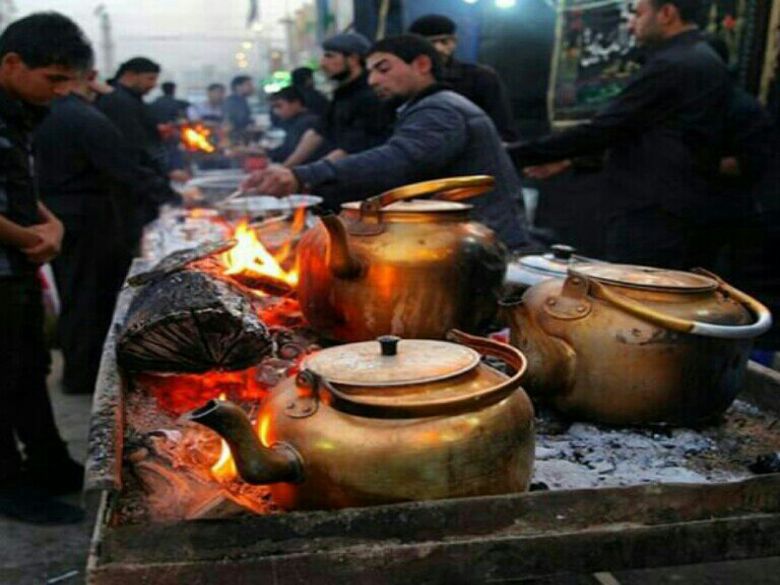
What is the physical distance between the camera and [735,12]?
5.52 m

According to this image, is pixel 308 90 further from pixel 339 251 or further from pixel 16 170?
pixel 339 251

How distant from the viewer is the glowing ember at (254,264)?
9.48 ft

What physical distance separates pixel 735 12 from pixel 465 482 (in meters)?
5.37

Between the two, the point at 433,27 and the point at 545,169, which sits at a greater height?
the point at 433,27

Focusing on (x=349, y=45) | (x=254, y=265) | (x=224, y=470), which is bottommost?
(x=224, y=470)

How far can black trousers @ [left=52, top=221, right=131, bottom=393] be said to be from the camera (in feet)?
17.2

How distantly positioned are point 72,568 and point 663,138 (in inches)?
138

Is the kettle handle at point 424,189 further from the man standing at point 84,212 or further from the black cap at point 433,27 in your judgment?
the man standing at point 84,212

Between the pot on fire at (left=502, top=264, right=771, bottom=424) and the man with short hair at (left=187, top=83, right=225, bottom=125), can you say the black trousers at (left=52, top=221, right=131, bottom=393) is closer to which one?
the pot on fire at (left=502, top=264, right=771, bottom=424)

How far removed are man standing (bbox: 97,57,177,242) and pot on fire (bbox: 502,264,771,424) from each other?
4274mm

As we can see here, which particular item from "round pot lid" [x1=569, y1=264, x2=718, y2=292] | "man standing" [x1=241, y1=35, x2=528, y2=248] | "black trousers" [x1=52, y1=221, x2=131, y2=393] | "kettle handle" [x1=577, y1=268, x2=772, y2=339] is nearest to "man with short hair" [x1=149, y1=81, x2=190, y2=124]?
"black trousers" [x1=52, y1=221, x2=131, y2=393]

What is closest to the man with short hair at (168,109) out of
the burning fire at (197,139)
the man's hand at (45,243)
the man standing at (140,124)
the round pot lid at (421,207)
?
the man standing at (140,124)

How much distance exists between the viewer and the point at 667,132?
3887 millimetres

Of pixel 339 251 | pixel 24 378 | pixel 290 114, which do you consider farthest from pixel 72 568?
pixel 290 114
